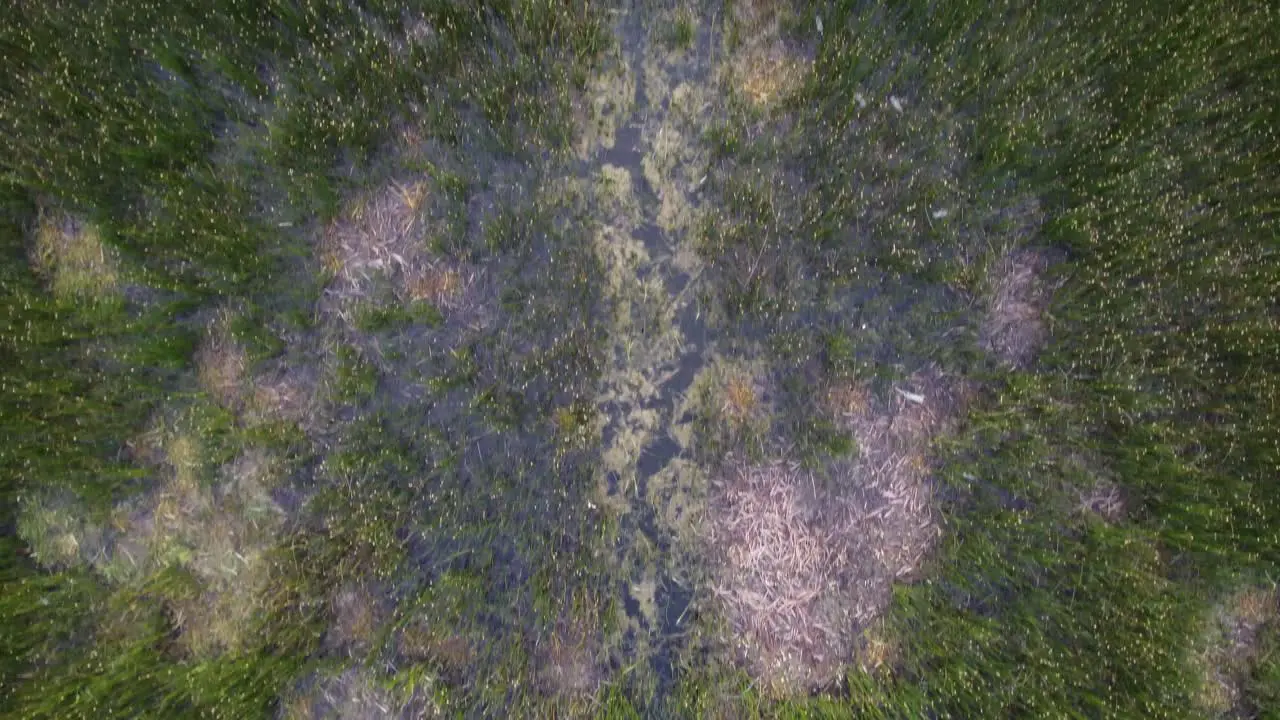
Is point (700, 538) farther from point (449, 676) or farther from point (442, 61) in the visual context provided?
point (442, 61)

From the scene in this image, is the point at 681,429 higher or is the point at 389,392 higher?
the point at 389,392

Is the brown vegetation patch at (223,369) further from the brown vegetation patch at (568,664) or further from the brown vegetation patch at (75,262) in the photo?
the brown vegetation patch at (568,664)

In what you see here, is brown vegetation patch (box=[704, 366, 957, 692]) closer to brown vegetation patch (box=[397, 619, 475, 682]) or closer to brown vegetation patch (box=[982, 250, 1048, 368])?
brown vegetation patch (box=[982, 250, 1048, 368])

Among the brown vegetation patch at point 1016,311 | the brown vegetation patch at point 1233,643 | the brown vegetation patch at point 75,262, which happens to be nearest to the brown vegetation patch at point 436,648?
the brown vegetation patch at point 75,262

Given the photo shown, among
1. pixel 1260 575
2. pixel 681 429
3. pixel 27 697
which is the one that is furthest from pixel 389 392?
pixel 1260 575

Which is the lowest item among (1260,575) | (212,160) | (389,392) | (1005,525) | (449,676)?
(449,676)

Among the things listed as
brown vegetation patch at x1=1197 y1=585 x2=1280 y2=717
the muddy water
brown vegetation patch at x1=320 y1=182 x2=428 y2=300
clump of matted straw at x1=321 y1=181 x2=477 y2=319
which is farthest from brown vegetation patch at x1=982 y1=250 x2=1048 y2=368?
brown vegetation patch at x1=320 y1=182 x2=428 y2=300
